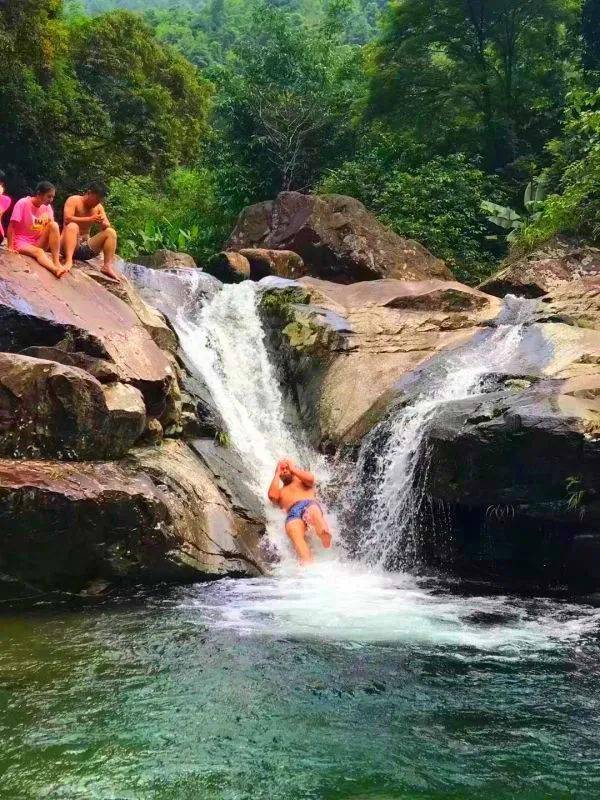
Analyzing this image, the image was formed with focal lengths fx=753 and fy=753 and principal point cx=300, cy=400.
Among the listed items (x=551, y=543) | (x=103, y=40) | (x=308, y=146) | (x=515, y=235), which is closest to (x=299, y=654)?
(x=551, y=543)

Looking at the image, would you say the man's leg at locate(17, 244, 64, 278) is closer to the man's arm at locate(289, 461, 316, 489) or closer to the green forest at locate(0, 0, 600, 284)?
the man's arm at locate(289, 461, 316, 489)

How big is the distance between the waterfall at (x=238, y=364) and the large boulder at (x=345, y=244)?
260cm

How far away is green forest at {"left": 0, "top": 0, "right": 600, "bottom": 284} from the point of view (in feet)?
56.6

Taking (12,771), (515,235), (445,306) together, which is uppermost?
(515,235)

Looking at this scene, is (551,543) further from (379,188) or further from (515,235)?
(379,188)

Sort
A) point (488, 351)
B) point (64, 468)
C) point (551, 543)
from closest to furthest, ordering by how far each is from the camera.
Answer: point (64, 468) → point (551, 543) → point (488, 351)

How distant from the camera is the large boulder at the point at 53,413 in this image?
6449 mm

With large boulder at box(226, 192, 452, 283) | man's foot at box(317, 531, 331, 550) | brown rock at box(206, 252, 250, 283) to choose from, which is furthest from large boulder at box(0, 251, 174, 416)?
large boulder at box(226, 192, 452, 283)

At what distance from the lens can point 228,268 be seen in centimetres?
1338

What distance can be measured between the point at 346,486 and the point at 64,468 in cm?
342

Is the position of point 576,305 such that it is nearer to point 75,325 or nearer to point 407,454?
point 407,454

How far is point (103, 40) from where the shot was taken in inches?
995

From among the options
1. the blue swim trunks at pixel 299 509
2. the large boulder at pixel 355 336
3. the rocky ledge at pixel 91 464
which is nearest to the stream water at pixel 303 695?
the rocky ledge at pixel 91 464

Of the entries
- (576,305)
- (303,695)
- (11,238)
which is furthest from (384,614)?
(576,305)
